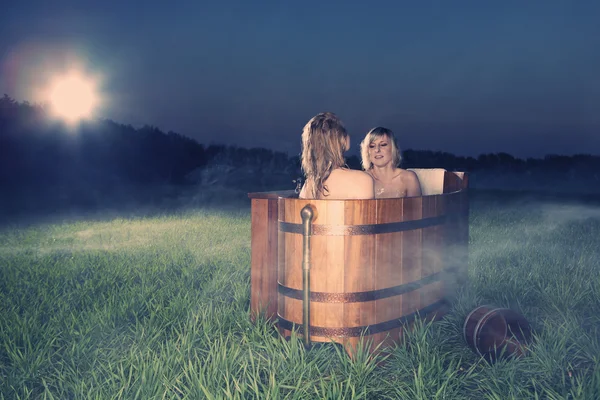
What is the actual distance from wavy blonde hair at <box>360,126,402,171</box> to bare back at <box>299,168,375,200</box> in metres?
1.10

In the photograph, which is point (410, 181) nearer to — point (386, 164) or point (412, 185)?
point (412, 185)

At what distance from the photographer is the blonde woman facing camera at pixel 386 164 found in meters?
5.00

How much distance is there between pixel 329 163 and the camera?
3961mm

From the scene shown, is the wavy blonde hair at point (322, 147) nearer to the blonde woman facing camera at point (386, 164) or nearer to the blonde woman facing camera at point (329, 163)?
the blonde woman facing camera at point (329, 163)

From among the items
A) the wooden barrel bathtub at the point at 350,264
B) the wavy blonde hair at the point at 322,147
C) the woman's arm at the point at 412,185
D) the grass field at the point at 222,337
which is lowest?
the grass field at the point at 222,337

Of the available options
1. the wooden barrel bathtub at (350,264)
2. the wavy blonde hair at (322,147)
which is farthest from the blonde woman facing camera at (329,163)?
the wooden barrel bathtub at (350,264)

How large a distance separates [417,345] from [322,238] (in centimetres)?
103

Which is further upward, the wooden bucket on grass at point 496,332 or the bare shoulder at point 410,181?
the bare shoulder at point 410,181

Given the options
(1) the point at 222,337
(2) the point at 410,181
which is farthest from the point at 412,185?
(1) the point at 222,337

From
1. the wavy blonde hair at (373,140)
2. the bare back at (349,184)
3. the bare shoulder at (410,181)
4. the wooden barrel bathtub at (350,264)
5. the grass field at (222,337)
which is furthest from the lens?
the bare shoulder at (410,181)

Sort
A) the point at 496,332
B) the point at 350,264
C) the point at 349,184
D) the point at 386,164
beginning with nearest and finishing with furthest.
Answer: the point at 350,264
the point at 496,332
the point at 349,184
the point at 386,164

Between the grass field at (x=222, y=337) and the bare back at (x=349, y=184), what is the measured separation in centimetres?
116

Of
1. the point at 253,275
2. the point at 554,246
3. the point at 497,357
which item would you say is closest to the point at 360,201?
the point at 253,275

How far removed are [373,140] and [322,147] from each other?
4.03 ft
